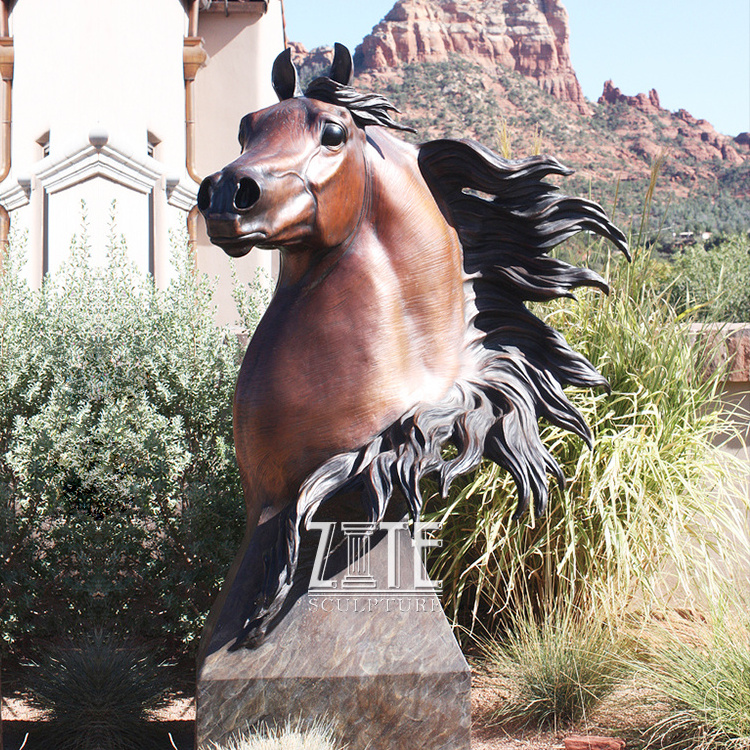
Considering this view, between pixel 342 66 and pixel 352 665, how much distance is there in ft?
4.13

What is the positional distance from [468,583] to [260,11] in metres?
10.4

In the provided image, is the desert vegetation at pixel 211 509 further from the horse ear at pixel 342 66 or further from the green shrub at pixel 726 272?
the green shrub at pixel 726 272

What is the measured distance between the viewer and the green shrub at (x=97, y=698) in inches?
95.8

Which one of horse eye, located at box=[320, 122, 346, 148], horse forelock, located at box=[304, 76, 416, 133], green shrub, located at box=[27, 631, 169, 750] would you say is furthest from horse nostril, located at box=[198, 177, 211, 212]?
green shrub, located at box=[27, 631, 169, 750]

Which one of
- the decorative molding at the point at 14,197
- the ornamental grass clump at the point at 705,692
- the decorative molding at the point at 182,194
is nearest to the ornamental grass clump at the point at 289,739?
the ornamental grass clump at the point at 705,692

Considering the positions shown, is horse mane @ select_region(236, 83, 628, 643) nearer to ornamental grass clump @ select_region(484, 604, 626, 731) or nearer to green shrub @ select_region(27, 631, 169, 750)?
ornamental grass clump @ select_region(484, 604, 626, 731)

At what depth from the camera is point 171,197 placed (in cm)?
824

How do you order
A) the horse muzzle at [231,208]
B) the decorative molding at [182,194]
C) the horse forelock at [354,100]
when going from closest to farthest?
the horse muzzle at [231,208]
the horse forelock at [354,100]
the decorative molding at [182,194]

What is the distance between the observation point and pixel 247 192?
1.44 m

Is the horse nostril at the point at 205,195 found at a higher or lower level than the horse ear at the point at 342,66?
lower

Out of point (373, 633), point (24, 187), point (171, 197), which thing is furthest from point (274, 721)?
point (171, 197)

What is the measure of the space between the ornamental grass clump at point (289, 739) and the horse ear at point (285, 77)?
1.34 m

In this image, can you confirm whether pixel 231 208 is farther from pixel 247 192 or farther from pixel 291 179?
pixel 291 179

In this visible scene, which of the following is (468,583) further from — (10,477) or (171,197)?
(171,197)
